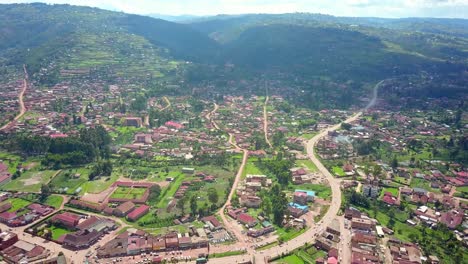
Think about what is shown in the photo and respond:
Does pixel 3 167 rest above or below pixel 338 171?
above

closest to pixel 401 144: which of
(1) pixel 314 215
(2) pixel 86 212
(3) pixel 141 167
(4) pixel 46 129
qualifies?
(1) pixel 314 215

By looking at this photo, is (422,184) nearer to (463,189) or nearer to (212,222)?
(463,189)

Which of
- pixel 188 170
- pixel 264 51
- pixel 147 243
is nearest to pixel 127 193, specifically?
pixel 188 170

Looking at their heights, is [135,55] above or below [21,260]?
above

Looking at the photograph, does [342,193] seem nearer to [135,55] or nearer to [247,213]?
[247,213]

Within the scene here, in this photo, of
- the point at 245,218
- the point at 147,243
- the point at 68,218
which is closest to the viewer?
the point at 147,243

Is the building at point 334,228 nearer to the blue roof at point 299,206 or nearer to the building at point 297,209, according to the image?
the building at point 297,209

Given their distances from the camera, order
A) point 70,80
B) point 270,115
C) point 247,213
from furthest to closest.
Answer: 1. point 70,80
2. point 270,115
3. point 247,213
